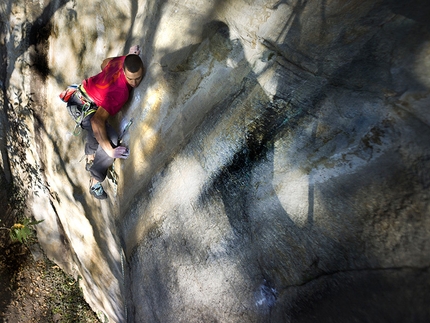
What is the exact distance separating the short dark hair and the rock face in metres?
0.13

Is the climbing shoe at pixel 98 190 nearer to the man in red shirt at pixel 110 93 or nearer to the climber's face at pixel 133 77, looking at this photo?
the man in red shirt at pixel 110 93

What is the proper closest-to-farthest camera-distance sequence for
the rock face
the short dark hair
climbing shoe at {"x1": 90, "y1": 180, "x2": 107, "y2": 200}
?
1. the rock face
2. the short dark hair
3. climbing shoe at {"x1": 90, "y1": 180, "x2": 107, "y2": 200}

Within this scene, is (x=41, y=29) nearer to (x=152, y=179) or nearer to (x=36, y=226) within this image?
(x=152, y=179)

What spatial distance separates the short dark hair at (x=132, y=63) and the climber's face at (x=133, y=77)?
28 millimetres

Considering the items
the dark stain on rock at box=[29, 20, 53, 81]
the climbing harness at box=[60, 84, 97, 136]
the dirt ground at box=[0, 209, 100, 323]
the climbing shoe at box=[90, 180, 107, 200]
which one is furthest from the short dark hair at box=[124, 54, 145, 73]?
the dirt ground at box=[0, 209, 100, 323]

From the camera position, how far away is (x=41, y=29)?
4.87 meters

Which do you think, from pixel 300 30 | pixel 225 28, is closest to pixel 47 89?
pixel 225 28

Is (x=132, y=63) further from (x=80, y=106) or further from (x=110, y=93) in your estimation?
(x=80, y=106)

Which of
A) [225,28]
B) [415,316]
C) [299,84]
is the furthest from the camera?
[225,28]

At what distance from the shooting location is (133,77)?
10.7 ft

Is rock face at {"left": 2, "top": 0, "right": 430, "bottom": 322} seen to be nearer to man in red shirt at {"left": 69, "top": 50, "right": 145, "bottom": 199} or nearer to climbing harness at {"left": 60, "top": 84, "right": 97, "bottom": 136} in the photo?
man in red shirt at {"left": 69, "top": 50, "right": 145, "bottom": 199}

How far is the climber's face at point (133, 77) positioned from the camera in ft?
10.6

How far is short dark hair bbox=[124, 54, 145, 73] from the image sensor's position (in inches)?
126

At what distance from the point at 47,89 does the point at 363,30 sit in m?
4.52
